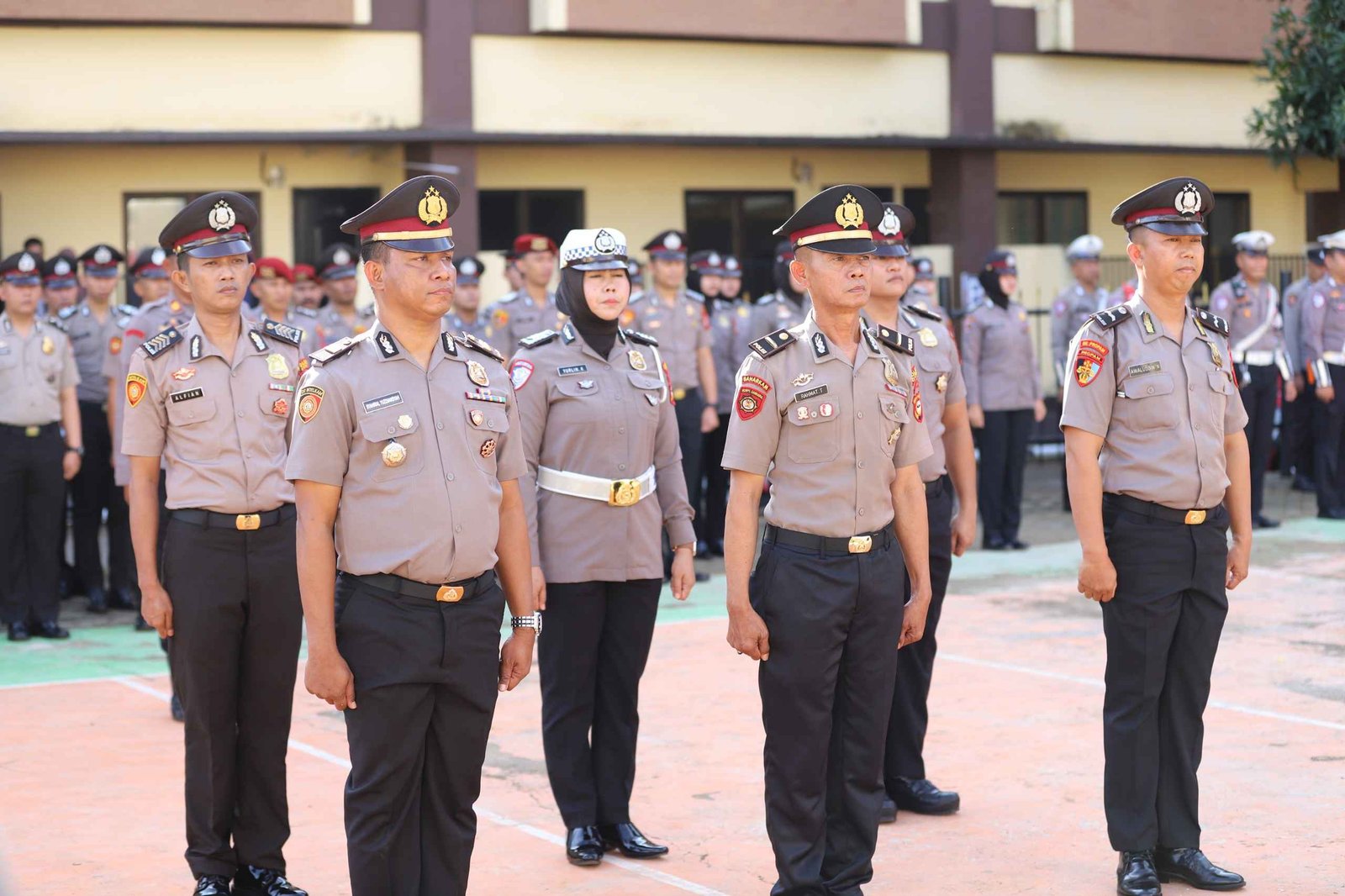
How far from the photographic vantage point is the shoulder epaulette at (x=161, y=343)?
5992 mm

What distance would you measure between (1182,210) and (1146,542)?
Result: 1091 millimetres

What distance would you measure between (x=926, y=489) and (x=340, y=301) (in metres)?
7.77

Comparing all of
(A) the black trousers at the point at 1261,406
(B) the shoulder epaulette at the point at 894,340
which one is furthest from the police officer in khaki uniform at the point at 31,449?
(A) the black trousers at the point at 1261,406

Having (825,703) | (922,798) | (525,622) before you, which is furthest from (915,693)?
(525,622)

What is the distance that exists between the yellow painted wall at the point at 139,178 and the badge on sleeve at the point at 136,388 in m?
11.5

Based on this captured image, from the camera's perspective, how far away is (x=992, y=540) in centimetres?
1367

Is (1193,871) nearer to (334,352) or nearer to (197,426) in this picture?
(334,352)

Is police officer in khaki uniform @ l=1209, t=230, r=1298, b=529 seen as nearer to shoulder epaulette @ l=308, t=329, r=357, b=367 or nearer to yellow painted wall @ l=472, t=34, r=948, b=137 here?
yellow painted wall @ l=472, t=34, r=948, b=137

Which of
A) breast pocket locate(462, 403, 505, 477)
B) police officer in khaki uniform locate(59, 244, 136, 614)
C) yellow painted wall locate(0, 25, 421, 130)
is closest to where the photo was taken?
breast pocket locate(462, 403, 505, 477)

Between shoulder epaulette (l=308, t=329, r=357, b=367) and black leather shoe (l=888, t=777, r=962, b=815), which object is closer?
shoulder epaulette (l=308, t=329, r=357, b=367)

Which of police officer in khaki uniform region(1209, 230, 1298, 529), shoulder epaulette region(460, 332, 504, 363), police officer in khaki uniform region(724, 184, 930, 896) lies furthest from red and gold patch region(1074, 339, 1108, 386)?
police officer in khaki uniform region(1209, 230, 1298, 529)

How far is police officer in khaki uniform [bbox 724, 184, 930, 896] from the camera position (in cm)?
537

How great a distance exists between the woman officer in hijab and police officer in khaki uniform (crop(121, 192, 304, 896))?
35.5 inches

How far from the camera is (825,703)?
17.7 feet
